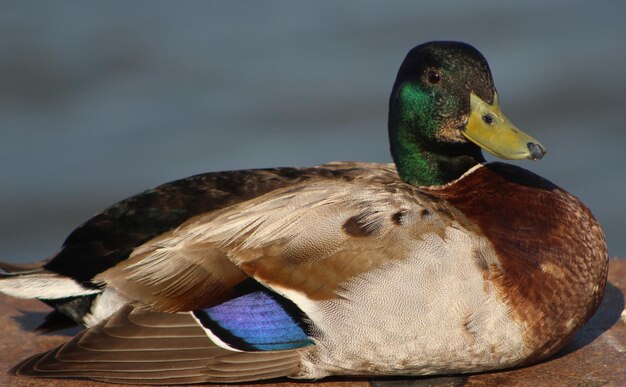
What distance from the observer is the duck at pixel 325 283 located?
4195mm

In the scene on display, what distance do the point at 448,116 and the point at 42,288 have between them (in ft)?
5.74

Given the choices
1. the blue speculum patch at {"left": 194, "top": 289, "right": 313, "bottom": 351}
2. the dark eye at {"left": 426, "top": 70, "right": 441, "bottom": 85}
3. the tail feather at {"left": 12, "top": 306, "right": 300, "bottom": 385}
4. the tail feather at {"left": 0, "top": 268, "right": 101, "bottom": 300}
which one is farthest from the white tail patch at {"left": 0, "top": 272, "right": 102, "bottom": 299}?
the dark eye at {"left": 426, "top": 70, "right": 441, "bottom": 85}

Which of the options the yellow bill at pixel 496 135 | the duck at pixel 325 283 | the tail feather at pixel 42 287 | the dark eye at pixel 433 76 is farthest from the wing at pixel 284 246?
the dark eye at pixel 433 76

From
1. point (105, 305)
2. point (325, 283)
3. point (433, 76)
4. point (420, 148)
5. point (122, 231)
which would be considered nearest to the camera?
point (325, 283)

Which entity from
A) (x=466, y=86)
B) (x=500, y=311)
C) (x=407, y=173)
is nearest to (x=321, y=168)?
(x=407, y=173)

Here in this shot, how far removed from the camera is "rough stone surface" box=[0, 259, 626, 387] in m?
4.38

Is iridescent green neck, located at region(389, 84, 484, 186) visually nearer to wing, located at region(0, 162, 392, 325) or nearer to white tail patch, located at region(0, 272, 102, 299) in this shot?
A: wing, located at region(0, 162, 392, 325)

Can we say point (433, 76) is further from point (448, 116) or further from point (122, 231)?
point (122, 231)

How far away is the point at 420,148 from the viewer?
482 cm

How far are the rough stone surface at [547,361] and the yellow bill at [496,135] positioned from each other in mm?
817

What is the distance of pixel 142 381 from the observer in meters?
4.27

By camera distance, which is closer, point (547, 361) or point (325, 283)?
point (325, 283)

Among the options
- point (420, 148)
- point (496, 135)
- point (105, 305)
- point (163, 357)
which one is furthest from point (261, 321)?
point (496, 135)

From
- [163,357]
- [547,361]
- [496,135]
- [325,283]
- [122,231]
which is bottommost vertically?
[547,361]
